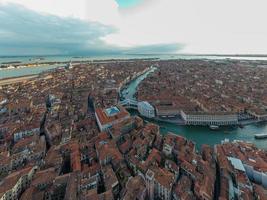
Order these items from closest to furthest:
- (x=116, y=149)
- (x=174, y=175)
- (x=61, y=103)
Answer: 1. (x=174, y=175)
2. (x=116, y=149)
3. (x=61, y=103)

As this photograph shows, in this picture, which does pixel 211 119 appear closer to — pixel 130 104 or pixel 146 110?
pixel 146 110

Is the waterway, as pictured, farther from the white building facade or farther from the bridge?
the bridge

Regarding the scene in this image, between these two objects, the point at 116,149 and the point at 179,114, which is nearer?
the point at 116,149

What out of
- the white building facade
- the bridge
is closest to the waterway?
the white building facade

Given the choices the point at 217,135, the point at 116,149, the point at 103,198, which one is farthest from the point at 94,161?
the point at 217,135

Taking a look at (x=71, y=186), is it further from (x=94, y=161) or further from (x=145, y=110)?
(x=145, y=110)

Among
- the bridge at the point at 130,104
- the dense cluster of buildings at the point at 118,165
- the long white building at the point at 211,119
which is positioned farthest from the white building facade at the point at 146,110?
the dense cluster of buildings at the point at 118,165

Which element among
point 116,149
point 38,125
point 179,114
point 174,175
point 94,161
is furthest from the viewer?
point 179,114

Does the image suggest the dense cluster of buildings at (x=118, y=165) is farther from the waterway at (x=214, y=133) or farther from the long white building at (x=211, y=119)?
the long white building at (x=211, y=119)
